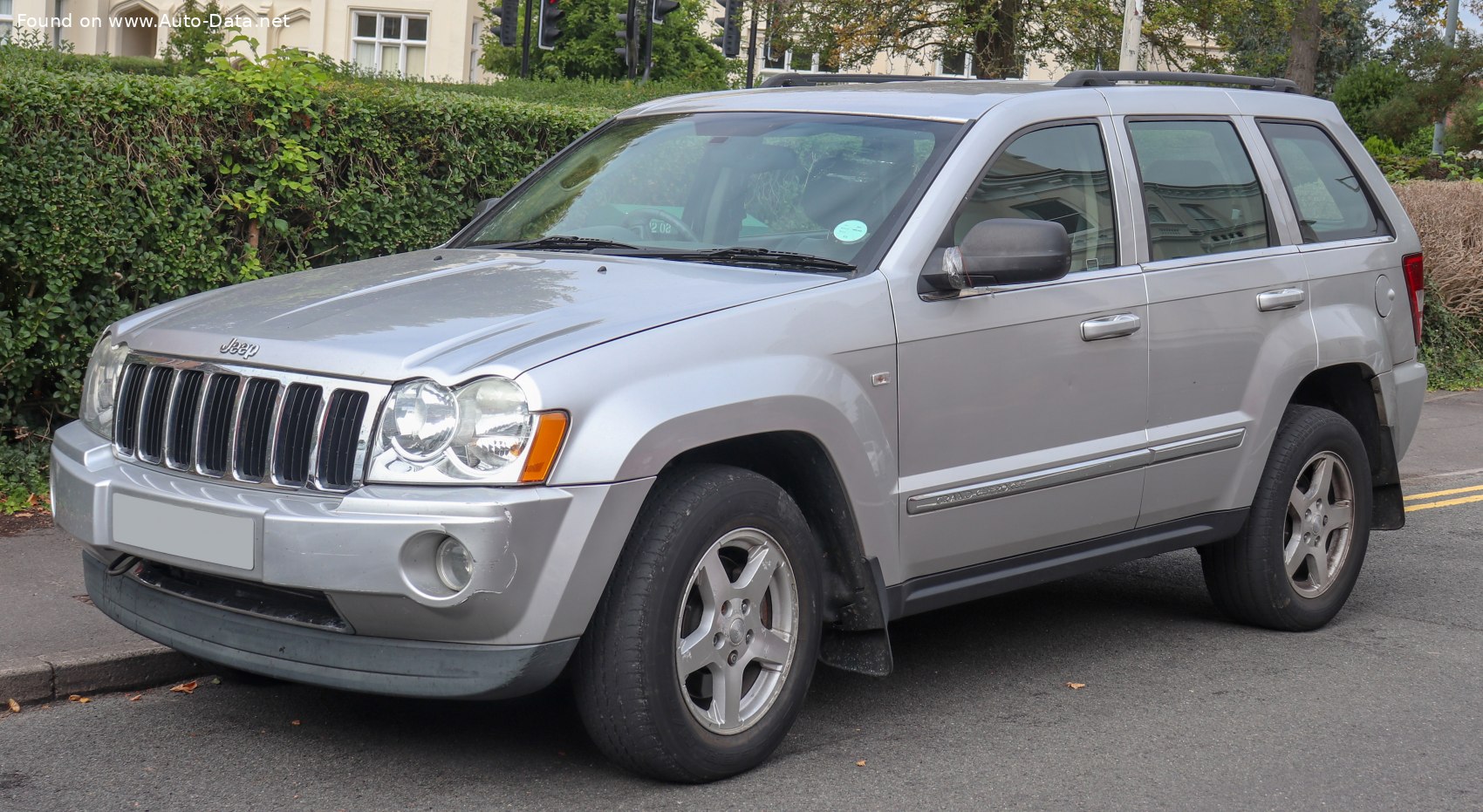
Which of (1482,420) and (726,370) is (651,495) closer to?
(726,370)

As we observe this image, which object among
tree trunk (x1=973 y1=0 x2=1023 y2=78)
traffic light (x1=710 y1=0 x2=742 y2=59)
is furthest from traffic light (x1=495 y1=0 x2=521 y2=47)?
tree trunk (x1=973 y1=0 x2=1023 y2=78)

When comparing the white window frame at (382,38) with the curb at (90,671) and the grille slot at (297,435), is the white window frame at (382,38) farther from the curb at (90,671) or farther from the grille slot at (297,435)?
the grille slot at (297,435)

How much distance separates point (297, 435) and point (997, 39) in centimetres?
2238

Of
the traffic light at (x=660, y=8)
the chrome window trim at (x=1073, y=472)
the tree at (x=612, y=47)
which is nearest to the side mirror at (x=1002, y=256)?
the chrome window trim at (x=1073, y=472)

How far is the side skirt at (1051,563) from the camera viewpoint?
4691mm

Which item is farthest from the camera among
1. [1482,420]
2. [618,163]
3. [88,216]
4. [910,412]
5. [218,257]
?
[1482,420]

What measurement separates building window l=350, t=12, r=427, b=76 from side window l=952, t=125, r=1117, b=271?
44.0m

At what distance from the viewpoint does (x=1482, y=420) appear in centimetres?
1277

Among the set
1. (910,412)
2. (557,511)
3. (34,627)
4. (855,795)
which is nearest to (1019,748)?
(855,795)

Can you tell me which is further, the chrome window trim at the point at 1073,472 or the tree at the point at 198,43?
the tree at the point at 198,43

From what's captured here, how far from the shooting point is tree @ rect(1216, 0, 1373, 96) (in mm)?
25484

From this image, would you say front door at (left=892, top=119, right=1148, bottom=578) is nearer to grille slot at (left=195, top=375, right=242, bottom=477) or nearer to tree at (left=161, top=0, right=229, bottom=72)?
grille slot at (left=195, top=375, right=242, bottom=477)

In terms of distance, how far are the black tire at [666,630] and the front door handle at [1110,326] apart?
126cm

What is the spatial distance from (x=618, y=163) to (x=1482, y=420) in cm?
960
